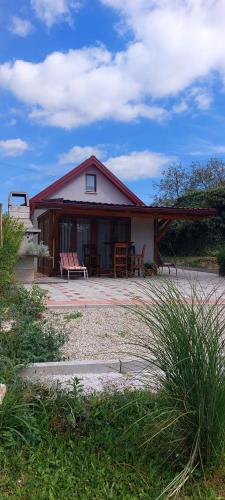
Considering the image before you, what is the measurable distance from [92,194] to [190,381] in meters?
16.4

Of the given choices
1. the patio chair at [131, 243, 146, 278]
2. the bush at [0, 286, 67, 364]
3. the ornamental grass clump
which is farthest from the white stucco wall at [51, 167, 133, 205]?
the ornamental grass clump

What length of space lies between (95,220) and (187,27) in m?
9.30

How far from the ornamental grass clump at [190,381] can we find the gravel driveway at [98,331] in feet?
3.54

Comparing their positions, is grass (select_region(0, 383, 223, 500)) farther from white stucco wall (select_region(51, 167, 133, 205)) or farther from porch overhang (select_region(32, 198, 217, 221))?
white stucco wall (select_region(51, 167, 133, 205))

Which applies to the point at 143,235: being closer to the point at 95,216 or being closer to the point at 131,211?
the point at 95,216

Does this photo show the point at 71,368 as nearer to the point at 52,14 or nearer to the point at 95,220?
the point at 52,14

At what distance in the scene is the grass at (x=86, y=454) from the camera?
2.05m

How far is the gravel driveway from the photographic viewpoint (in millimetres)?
4309

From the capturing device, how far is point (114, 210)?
13.7 meters

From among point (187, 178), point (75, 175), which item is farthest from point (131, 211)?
point (187, 178)

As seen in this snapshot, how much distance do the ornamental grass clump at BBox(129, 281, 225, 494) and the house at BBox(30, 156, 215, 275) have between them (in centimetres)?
1068

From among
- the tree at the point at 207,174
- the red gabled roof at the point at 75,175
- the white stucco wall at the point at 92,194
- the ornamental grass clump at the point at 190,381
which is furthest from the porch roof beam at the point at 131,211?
the tree at the point at 207,174

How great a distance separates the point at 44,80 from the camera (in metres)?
11.1

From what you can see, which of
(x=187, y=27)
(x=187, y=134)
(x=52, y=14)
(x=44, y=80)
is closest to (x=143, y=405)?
(x=187, y=27)
